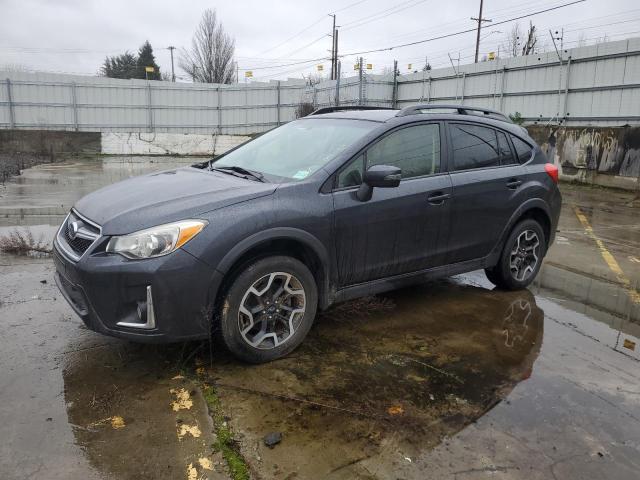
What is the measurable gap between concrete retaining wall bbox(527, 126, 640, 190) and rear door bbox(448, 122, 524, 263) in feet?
31.6

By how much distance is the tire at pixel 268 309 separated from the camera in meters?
3.28

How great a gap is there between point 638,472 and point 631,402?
756 millimetres

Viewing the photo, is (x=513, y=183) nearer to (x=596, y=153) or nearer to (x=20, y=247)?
(x=20, y=247)

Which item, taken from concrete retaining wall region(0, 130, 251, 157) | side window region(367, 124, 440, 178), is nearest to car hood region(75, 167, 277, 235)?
side window region(367, 124, 440, 178)

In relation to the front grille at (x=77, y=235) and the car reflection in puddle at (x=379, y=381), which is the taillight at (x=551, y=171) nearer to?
the car reflection in puddle at (x=379, y=381)

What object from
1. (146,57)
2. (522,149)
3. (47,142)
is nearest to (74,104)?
(47,142)

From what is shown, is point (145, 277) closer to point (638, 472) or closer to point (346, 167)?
point (346, 167)

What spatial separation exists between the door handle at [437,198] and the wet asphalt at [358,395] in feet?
3.24

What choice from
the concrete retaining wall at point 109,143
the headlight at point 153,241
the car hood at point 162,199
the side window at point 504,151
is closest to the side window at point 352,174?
the car hood at point 162,199

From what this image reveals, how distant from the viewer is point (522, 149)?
5.16 m

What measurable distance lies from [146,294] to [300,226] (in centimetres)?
105

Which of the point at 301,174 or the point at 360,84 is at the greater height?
the point at 360,84

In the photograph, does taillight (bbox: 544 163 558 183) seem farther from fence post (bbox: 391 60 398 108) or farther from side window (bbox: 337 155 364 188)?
fence post (bbox: 391 60 398 108)

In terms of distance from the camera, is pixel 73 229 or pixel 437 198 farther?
pixel 437 198
